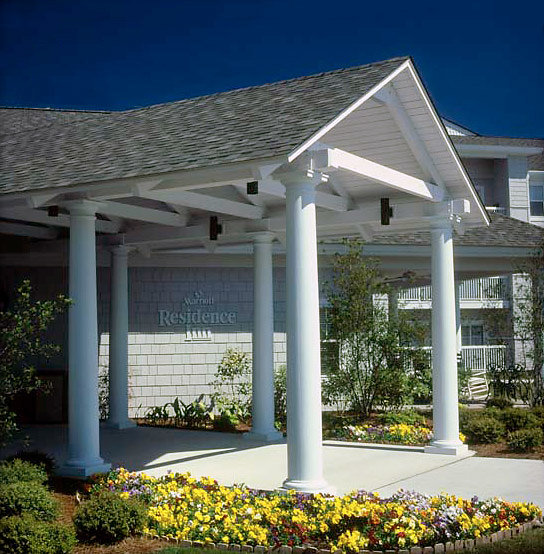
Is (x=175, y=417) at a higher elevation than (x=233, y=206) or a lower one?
lower

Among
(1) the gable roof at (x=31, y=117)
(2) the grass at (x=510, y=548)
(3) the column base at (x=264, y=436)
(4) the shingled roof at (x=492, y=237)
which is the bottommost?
(2) the grass at (x=510, y=548)

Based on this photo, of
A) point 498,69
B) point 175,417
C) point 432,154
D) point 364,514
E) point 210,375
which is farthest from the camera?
point 210,375

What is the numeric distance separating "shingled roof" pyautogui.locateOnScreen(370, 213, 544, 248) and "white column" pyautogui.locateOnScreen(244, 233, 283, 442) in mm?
4807

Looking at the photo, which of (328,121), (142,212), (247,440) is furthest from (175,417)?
(328,121)

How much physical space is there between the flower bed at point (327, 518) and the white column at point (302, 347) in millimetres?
433

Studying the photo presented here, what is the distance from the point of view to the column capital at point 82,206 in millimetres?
10133

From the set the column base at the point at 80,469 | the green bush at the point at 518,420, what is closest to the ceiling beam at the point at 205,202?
the column base at the point at 80,469

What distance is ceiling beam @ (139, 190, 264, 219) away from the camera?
9.88m

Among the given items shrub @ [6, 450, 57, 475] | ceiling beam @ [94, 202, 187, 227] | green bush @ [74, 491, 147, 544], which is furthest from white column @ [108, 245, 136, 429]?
green bush @ [74, 491, 147, 544]

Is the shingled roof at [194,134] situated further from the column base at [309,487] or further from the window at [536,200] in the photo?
the window at [536,200]

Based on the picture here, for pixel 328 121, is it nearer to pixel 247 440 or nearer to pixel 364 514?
pixel 364 514

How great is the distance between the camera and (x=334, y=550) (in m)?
6.75

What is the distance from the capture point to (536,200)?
32156 millimetres

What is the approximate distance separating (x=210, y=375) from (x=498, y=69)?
31.5 feet
